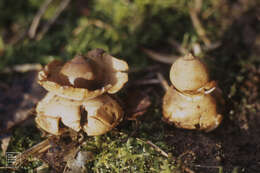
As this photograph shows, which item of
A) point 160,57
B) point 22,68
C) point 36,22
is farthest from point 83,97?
point 36,22

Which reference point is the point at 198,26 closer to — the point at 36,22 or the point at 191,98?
the point at 191,98

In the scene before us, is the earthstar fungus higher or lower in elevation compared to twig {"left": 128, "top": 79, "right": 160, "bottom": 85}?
lower

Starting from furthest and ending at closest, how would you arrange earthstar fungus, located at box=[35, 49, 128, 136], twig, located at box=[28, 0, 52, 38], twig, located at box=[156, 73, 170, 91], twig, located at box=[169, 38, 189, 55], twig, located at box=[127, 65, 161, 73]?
twig, located at box=[28, 0, 52, 38] → twig, located at box=[169, 38, 189, 55] → twig, located at box=[127, 65, 161, 73] → twig, located at box=[156, 73, 170, 91] → earthstar fungus, located at box=[35, 49, 128, 136]

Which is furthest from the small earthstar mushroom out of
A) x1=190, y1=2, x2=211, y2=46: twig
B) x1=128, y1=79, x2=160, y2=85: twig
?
x1=190, y1=2, x2=211, y2=46: twig

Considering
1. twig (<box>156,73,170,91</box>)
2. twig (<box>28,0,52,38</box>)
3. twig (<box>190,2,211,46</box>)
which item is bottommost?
twig (<box>156,73,170,91</box>)

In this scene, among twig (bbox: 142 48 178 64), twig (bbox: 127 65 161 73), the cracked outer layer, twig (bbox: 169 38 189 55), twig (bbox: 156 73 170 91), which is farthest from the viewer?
twig (bbox: 169 38 189 55)

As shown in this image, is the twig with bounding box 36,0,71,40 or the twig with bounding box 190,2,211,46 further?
the twig with bounding box 36,0,71,40

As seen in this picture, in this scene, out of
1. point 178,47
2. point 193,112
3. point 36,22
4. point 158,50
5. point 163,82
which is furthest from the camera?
point 36,22

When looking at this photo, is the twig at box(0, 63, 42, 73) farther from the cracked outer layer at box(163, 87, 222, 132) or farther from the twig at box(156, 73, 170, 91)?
the cracked outer layer at box(163, 87, 222, 132)
